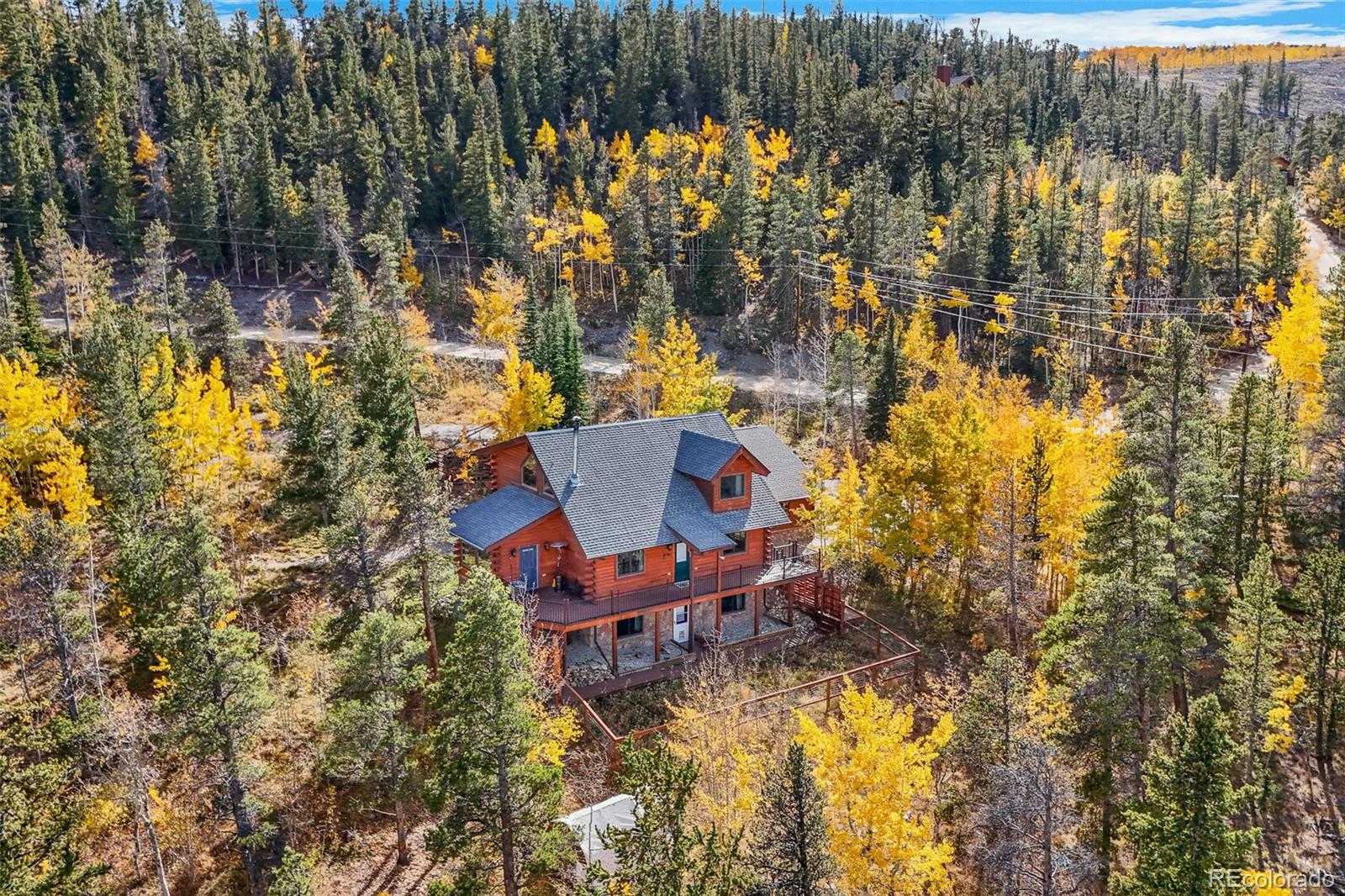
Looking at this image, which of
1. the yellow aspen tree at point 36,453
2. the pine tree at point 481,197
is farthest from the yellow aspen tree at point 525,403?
the pine tree at point 481,197

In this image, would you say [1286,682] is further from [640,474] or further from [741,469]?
[640,474]

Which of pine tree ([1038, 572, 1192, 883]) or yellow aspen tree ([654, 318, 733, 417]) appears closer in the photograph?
pine tree ([1038, 572, 1192, 883])

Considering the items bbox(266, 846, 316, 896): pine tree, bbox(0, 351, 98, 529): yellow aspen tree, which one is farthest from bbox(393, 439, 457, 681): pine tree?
bbox(0, 351, 98, 529): yellow aspen tree

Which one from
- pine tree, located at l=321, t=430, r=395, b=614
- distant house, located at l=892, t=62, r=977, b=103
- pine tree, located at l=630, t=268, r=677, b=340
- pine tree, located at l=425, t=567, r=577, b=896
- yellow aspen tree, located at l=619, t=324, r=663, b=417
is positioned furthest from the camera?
distant house, located at l=892, t=62, r=977, b=103

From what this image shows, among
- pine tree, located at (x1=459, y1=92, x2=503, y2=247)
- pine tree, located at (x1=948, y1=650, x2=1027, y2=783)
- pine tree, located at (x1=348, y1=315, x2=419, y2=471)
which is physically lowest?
pine tree, located at (x1=948, y1=650, x2=1027, y2=783)

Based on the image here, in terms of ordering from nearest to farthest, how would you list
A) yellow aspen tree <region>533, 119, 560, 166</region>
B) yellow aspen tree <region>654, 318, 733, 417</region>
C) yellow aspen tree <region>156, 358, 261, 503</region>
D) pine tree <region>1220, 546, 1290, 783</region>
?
pine tree <region>1220, 546, 1290, 783</region> → yellow aspen tree <region>156, 358, 261, 503</region> → yellow aspen tree <region>654, 318, 733, 417</region> → yellow aspen tree <region>533, 119, 560, 166</region>

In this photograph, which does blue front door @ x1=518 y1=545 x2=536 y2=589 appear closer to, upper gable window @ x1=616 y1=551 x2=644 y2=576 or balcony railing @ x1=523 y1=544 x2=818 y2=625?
balcony railing @ x1=523 y1=544 x2=818 y2=625
